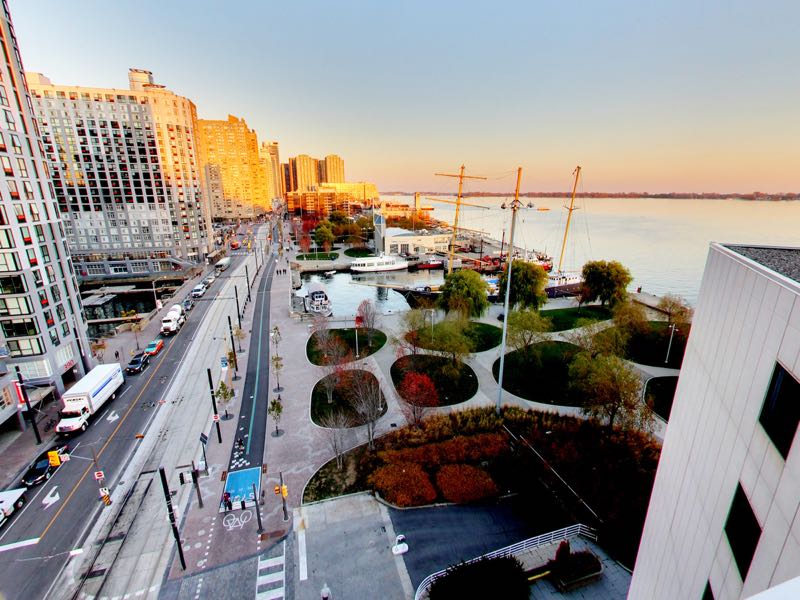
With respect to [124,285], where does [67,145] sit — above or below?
above

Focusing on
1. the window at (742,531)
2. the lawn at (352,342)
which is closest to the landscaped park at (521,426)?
the lawn at (352,342)

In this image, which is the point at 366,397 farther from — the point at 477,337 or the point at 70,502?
the point at 70,502

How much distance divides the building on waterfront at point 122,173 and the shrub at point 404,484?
71.8 m

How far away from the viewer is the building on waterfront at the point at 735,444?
653 centimetres

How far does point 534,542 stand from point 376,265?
230 feet

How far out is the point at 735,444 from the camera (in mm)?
8195

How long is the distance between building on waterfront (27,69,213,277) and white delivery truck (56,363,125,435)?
173ft

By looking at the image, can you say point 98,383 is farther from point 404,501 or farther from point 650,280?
point 650,280

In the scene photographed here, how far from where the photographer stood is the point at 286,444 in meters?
25.6

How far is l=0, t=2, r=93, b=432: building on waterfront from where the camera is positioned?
1045 inches

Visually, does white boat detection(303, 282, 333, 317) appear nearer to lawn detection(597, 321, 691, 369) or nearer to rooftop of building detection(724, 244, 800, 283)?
lawn detection(597, 321, 691, 369)

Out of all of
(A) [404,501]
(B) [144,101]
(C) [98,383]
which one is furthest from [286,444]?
(B) [144,101]

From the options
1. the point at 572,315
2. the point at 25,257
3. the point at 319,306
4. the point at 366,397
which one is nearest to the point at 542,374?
the point at 366,397

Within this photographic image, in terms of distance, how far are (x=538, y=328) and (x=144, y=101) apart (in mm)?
78769
